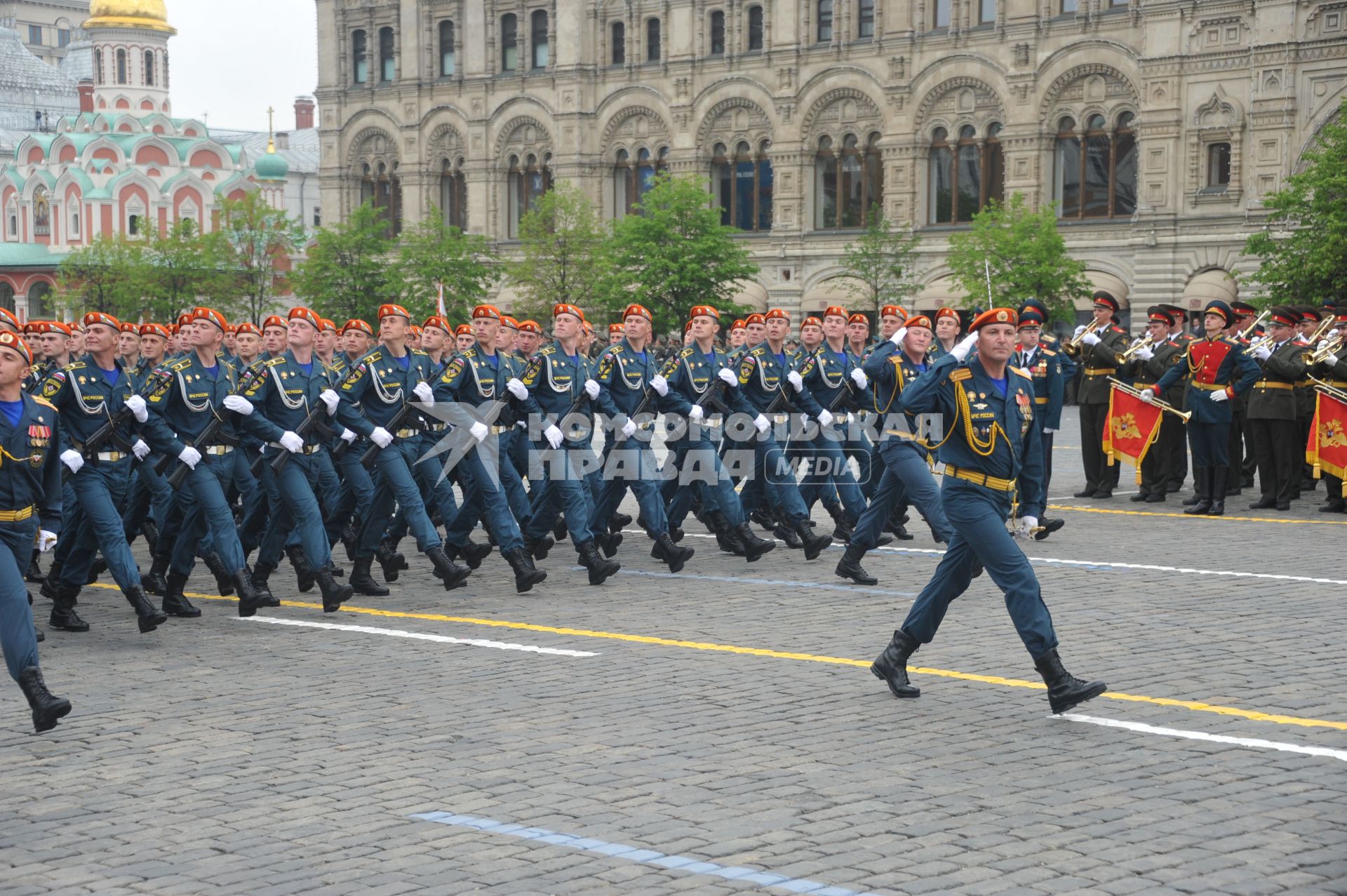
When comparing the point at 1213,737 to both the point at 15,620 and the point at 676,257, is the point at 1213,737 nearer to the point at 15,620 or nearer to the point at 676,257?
the point at 15,620

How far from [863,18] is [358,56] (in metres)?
21.8

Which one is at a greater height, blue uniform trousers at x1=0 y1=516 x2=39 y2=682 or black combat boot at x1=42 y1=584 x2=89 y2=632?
blue uniform trousers at x1=0 y1=516 x2=39 y2=682

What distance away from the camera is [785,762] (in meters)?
7.56

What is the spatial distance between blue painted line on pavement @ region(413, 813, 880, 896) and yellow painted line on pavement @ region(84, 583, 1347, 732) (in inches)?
134

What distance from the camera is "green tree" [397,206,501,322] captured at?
5500cm

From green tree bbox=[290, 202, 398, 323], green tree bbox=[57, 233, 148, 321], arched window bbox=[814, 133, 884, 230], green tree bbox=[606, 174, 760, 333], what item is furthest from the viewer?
green tree bbox=[57, 233, 148, 321]

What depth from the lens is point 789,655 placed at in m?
10.1

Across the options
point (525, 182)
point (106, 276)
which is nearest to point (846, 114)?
point (525, 182)

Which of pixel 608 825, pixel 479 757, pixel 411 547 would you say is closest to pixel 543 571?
pixel 411 547

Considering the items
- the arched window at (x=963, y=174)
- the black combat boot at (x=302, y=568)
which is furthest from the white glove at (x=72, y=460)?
the arched window at (x=963, y=174)

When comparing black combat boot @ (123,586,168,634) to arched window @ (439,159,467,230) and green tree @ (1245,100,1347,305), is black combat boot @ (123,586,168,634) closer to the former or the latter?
green tree @ (1245,100,1347,305)

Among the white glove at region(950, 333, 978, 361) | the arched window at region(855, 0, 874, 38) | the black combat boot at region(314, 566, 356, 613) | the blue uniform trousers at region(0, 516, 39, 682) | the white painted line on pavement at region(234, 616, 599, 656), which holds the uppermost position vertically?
the arched window at region(855, 0, 874, 38)

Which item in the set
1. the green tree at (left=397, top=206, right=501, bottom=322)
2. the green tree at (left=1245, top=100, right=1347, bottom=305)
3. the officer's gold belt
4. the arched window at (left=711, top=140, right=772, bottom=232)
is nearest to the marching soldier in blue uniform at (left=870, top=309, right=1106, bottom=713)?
the officer's gold belt

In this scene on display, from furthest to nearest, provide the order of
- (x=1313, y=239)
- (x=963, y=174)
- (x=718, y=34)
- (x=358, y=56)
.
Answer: (x=358, y=56)
(x=718, y=34)
(x=963, y=174)
(x=1313, y=239)
